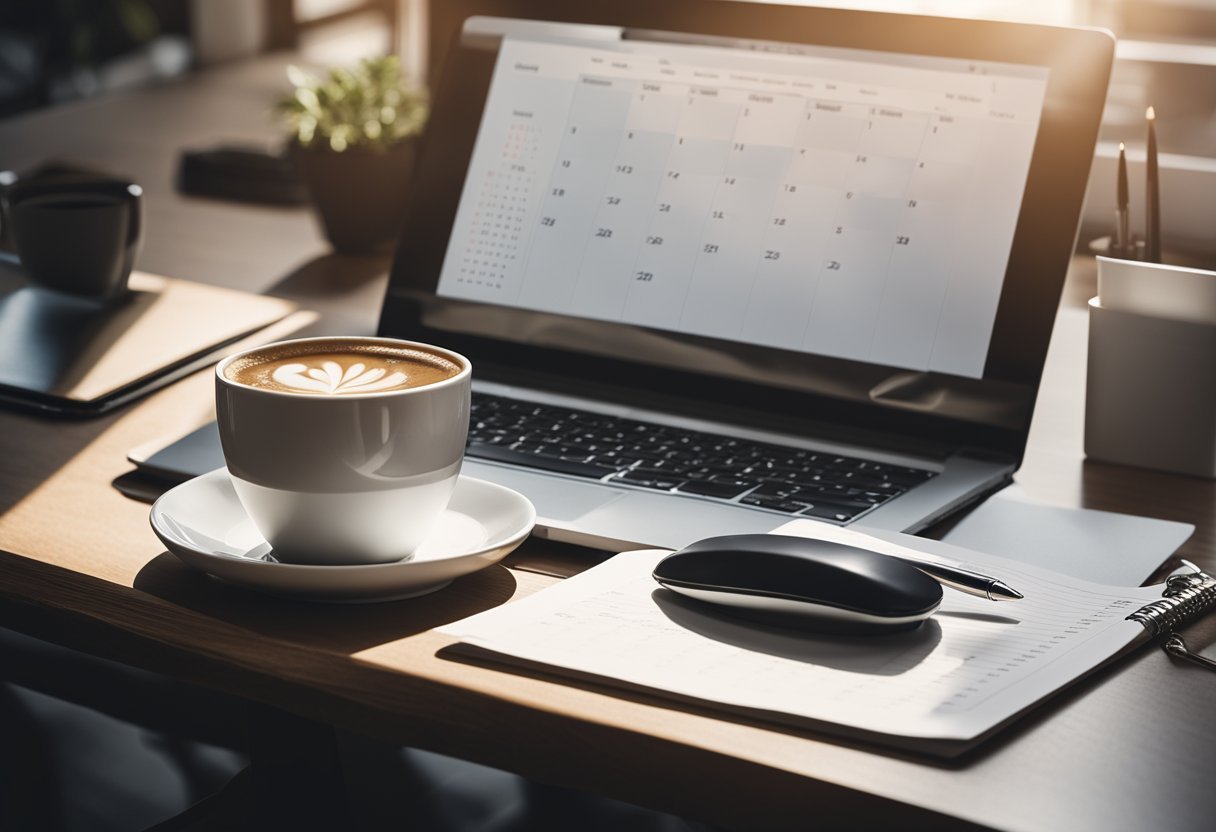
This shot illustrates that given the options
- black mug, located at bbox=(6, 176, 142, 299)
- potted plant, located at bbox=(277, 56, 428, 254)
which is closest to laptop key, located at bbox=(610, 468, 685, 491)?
black mug, located at bbox=(6, 176, 142, 299)

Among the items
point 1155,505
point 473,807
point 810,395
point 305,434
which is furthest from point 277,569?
point 473,807

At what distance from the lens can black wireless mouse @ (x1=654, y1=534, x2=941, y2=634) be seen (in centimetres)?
51

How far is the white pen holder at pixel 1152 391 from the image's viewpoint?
766 mm

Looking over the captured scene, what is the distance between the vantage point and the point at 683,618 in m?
0.55

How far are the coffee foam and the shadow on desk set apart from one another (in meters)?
0.10

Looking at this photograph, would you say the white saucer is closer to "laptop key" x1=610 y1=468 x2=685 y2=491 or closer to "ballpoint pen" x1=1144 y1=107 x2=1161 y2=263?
"laptop key" x1=610 y1=468 x2=685 y2=491

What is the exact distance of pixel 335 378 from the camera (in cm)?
58

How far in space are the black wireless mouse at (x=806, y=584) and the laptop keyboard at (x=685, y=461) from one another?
0.45ft

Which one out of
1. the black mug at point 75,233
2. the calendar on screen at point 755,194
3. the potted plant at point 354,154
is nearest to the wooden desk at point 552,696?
the calendar on screen at point 755,194

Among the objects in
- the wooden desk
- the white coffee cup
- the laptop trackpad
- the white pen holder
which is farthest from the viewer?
the white pen holder

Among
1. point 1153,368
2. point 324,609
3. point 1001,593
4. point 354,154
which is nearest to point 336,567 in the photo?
point 324,609

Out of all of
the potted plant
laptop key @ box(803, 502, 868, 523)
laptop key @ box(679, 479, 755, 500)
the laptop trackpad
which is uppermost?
the potted plant

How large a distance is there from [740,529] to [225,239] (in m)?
0.89

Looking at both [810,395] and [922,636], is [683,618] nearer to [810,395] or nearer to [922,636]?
[922,636]
